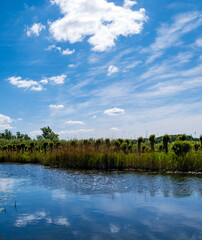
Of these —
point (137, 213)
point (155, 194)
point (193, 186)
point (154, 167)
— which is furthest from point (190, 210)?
point (154, 167)

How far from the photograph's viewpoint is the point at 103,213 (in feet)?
17.9

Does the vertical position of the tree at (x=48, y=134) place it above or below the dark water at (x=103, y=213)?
above

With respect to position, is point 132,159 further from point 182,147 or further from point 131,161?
point 182,147

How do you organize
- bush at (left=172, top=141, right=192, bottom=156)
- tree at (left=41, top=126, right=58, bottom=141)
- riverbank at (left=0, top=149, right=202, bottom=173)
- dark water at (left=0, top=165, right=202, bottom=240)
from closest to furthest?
1. dark water at (left=0, top=165, right=202, bottom=240)
2. riverbank at (left=0, top=149, right=202, bottom=173)
3. bush at (left=172, top=141, right=192, bottom=156)
4. tree at (left=41, top=126, right=58, bottom=141)

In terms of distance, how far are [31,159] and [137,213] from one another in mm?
19930

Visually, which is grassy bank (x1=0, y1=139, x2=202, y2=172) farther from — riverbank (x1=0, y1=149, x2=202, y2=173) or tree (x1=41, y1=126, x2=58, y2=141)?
tree (x1=41, y1=126, x2=58, y2=141)

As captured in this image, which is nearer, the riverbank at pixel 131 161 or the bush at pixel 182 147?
the riverbank at pixel 131 161

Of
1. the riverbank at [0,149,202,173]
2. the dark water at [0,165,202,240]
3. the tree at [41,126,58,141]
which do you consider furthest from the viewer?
the tree at [41,126,58,141]

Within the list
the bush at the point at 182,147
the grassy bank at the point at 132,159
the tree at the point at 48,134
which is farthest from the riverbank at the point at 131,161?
the tree at the point at 48,134

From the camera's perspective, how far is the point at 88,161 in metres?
15.2

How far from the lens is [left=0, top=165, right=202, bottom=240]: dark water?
14.0 ft

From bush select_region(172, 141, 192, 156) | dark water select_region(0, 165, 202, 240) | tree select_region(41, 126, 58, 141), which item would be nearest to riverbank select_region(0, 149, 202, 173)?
bush select_region(172, 141, 192, 156)

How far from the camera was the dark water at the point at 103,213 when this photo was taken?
168 inches

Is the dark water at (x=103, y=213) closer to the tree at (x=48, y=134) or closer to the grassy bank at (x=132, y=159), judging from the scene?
the grassy bank at (x=132, y=159)
